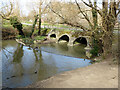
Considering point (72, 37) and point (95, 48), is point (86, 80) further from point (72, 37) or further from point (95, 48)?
point (72, 37)

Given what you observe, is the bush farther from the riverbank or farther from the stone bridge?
the stone bridge

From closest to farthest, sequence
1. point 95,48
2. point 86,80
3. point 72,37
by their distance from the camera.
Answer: point 86,80 < point 95,48 < point 72,37

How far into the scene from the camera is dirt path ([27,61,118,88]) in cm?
552

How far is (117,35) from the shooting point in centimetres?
969

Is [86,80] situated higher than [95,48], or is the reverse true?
[86,80]

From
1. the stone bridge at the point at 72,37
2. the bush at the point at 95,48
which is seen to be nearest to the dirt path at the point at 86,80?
the bush at the point at 95,48

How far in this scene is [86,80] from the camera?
19.6 ft

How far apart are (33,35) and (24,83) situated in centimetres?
1847

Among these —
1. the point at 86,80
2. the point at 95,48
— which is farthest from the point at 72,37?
the point at 86,80

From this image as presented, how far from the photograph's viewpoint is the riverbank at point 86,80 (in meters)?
5.52

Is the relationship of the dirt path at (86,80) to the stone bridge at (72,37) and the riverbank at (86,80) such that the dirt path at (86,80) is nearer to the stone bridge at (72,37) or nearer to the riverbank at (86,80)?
the riverbank at (86,80)

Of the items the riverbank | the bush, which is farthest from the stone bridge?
the riverbank

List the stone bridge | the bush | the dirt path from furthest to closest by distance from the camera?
the stone bridge, the bush, the dirt path

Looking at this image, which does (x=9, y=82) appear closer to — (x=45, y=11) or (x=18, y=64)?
(x=18, y=64)
